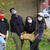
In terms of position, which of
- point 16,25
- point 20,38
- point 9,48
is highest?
point 16,25

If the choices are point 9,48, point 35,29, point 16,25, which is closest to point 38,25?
point 35,29

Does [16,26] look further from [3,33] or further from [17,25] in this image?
[3,33]

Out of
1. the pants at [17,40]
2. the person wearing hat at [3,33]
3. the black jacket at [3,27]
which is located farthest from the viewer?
the pants at [17,40]

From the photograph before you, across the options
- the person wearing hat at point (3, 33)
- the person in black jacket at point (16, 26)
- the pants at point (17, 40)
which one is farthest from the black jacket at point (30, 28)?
the person wearing hat at point (3, 33)

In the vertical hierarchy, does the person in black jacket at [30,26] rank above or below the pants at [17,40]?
above

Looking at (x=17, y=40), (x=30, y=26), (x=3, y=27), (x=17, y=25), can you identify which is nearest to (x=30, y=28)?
(x=30, y=26)

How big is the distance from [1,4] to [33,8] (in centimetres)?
247

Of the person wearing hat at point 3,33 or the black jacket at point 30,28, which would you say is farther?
the black jacket at point 30,28

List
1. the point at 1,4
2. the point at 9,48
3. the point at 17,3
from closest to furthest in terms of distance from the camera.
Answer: the point at 9,48
the point at 1,4
the point at 17,3

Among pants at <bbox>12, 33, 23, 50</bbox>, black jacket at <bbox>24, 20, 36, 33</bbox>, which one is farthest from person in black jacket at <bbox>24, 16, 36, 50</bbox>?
pants at <bbox>12, 33, 23, 50</bbox>

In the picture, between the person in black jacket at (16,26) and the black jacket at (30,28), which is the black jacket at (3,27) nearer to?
the person in black jacket at (16,26)

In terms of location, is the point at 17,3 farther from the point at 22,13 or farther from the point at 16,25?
the point at 16,25

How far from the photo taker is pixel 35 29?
7.92m

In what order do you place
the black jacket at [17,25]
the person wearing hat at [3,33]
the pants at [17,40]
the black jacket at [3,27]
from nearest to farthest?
the person wearing hat at [3,33] → the black jacket at [3,27] → the black jacket at [17,25] → the pants at [17,40]
